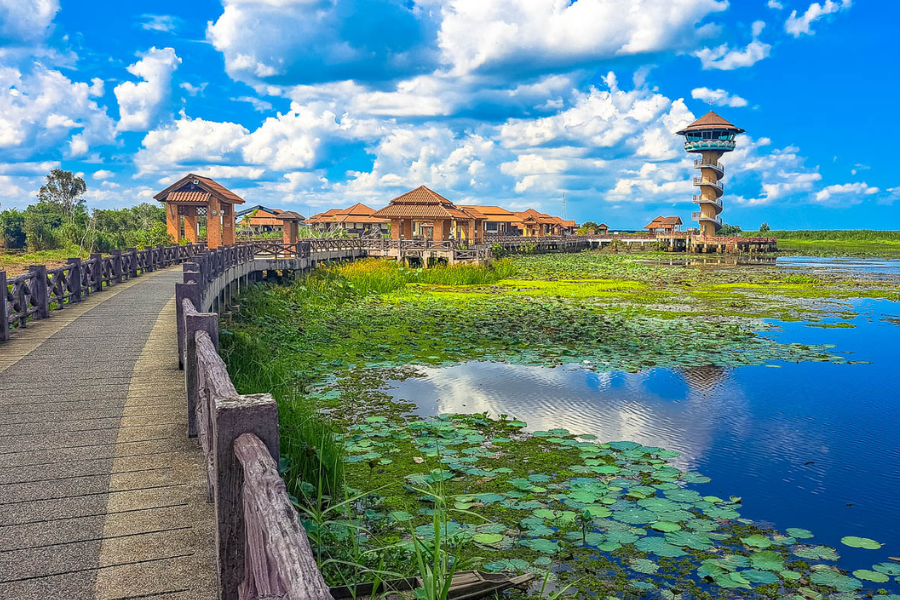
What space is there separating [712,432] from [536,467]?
303cm

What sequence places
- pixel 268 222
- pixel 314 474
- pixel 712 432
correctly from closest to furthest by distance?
pixel 314 474, pixel 712 432, pixel 268 222

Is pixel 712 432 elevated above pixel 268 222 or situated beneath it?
situated beneath

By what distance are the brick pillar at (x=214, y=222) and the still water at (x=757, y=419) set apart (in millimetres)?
26189

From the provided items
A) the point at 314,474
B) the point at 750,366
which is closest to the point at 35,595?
the point at 314,474

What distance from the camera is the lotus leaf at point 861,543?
534cm

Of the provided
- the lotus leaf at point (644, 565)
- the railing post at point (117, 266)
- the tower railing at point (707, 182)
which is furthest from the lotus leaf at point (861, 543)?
the tower railing at point (707, 182)

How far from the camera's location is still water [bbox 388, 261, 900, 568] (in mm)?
6344

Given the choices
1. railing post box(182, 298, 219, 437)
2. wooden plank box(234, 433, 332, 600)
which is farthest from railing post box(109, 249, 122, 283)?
wooden plank box(234, 433, 332, 600)

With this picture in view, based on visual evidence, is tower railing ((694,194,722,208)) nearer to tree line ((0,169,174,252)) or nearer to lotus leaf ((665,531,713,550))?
tree line ((0,169,174,252))

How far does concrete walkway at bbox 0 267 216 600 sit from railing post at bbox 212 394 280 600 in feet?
0.92

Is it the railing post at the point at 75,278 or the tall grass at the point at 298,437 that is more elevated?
the railing post at the point at 75,278

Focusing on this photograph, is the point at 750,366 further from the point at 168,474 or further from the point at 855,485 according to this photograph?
the point at 168,474

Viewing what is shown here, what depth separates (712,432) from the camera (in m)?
8.54

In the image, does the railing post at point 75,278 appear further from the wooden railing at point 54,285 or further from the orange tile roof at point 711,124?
the orange tile roof at point 711,124
